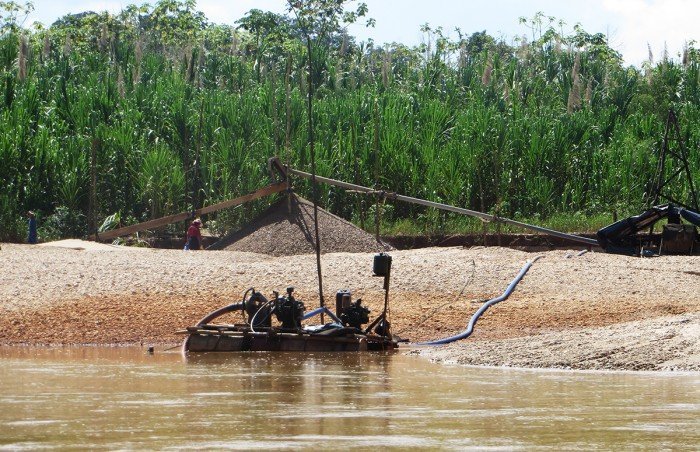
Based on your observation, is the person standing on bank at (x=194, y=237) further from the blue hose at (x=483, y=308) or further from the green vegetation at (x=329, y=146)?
the blue hose at (x=483, y=308)

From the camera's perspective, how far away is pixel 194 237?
28734mm

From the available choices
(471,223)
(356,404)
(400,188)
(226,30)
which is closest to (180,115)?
(400,188)

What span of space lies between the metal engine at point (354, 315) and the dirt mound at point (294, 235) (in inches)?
374

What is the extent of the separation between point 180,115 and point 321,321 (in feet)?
54.3

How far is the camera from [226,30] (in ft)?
224

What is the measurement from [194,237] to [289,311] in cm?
1243

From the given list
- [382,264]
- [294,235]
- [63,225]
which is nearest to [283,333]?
[382,264]

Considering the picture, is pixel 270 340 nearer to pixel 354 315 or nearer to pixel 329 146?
pixel 354 315

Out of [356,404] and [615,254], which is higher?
[615,254]

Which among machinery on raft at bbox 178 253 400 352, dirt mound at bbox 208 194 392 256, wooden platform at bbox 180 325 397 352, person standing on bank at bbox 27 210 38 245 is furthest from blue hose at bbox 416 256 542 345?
person standing on bank at bbox 27 210 38 245

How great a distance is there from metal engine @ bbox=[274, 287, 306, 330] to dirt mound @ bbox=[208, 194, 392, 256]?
973 centimetres

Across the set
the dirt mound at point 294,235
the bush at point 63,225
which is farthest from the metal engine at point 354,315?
the bush at point 63,225

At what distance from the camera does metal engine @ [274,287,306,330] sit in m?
16.6

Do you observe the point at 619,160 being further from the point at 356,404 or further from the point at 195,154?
the point at 356,404
